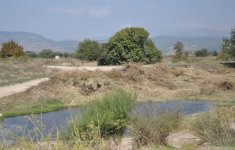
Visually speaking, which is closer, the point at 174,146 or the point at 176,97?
the point at 174,146

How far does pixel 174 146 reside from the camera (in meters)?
12.8

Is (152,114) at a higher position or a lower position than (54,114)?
higher

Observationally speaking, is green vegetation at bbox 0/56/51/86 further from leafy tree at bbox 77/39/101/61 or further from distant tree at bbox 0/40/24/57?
distant tree at bbox 0/40/24/57

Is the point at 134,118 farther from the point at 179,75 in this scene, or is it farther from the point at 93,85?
the point at 179,75

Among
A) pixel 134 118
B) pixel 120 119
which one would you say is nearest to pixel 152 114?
pixel 134 118

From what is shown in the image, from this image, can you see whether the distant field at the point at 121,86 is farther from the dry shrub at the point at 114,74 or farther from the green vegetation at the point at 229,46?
the green vegetation at the point at 229,46

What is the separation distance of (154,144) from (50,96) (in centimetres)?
1879

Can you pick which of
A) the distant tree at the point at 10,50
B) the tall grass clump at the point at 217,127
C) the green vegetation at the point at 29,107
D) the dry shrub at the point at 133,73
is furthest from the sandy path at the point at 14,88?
the distant tree at the point at 10,50

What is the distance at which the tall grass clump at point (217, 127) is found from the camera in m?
→ 11.4

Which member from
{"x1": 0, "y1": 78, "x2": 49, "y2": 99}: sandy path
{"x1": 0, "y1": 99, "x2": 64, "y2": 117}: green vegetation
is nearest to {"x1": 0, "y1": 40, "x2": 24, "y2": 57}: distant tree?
{"x1": 0, "y1": 78, "x2": 49, "y2": 99}: sandy path

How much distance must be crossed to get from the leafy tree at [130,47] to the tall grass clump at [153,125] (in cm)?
3662

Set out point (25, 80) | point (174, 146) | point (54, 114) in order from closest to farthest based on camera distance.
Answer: point (174, 146) < point (54, 114) < point (25, 80)

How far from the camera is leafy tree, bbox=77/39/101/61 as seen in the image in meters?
Result: 65.4

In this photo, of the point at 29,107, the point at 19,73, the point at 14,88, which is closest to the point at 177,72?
the point at 19,73
